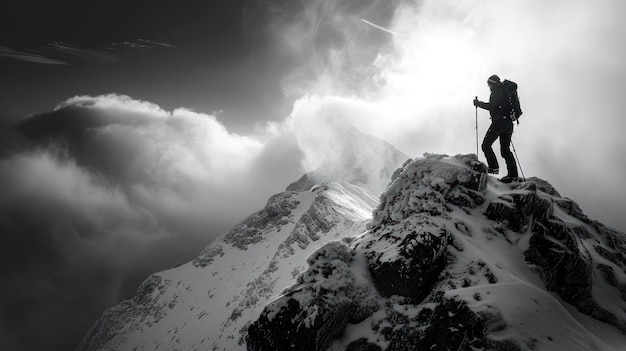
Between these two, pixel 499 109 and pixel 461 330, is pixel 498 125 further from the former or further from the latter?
pixel 461 330

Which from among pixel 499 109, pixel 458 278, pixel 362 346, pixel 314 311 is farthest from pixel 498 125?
pixel 314 311

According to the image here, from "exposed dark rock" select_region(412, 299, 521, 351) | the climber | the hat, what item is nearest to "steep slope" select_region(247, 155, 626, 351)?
"exposed dark rock" select_region(412, 299, 521, 351)

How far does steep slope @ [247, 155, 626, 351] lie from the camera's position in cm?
882

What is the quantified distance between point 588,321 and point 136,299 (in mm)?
165599

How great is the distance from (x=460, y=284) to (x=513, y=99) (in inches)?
387

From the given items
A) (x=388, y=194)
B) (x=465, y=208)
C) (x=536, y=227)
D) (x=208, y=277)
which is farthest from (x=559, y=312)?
(x=208, y=277)

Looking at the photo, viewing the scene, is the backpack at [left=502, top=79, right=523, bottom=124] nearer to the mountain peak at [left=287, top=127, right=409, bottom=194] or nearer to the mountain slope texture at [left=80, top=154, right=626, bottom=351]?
the mountain slope texture at [left=80, top=154, right=626, bottom=351]

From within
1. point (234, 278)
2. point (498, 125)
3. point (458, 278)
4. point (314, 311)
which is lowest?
point (234, 278)

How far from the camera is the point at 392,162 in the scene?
544ft

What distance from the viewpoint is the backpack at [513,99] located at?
1500 cm

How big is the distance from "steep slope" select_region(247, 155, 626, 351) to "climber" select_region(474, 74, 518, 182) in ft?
6.60

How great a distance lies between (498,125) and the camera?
50.5ft

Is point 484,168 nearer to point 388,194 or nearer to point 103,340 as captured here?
point 388,194

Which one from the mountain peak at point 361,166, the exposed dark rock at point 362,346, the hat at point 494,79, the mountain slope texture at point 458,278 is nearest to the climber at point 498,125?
the hat at point 494,79
